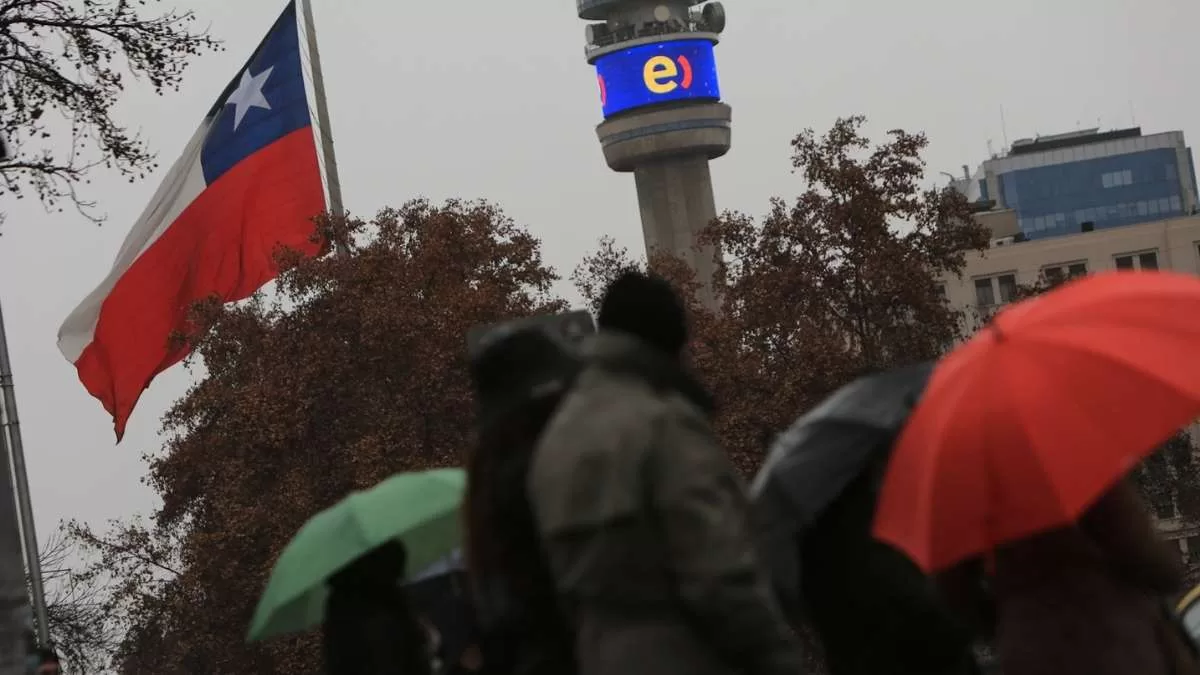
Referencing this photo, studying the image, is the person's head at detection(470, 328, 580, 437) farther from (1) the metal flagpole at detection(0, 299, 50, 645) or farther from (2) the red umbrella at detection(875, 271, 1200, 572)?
(1) the metal flagpole at detection(0, 299, 50, 645)

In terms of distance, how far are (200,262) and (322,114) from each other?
20.6 metres

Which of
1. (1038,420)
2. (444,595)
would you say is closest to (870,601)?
(1038,420)

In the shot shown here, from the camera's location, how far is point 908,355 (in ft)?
120

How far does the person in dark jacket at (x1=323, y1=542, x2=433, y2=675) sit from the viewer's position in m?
7.86

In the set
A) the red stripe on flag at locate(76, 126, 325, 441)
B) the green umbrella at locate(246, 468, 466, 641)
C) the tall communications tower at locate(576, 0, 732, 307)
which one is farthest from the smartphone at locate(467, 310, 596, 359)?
the tall communications tower at locate(576, 0, 732, 307)

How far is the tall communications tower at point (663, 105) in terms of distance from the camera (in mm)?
116562

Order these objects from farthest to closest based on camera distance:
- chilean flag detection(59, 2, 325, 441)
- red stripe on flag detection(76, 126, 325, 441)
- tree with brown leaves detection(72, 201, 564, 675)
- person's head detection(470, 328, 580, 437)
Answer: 1. tree with brown leaves detection(72, 201, 564, 675)
2. chilean flag detection(59, 2, 325, 441)
3. red stripe on flag detection(76, 126, 325, 441)
4. person's head detection(470, 328, 580, 437)

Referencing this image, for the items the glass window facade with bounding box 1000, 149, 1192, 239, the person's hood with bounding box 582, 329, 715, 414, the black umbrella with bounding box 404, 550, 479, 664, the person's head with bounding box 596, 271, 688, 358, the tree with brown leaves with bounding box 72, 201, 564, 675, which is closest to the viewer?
the person's hood with bounding box 582, 329, 715, 414

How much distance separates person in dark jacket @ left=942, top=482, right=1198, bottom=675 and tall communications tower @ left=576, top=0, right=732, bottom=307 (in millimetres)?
109731

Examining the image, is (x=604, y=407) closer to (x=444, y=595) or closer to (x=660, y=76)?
(x=444, y=595)

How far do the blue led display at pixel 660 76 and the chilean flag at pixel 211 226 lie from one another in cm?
8566

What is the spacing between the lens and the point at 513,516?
6031mm

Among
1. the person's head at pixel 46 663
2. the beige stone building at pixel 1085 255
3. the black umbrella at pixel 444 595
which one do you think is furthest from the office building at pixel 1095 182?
the black umbrella at pixel 444 595

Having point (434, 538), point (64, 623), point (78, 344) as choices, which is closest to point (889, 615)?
point (434, 538)
